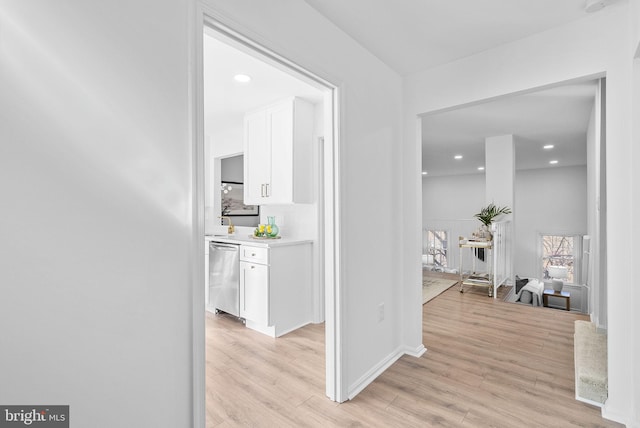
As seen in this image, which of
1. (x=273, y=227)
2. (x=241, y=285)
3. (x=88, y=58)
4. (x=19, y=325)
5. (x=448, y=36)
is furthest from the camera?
(x=273, y=227)

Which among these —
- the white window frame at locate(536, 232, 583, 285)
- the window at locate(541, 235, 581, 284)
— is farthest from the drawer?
the window at locate(541, 235, 581, 284)

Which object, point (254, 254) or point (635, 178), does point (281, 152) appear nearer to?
point (254, 254)

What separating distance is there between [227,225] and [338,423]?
138 inches

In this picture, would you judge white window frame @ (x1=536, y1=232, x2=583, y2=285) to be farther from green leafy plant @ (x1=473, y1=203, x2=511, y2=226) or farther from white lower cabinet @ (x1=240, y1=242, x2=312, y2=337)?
white lower cabinet @ (x1=240, y1=242, x2=312, y2=337)

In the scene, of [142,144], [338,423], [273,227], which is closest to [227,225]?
[273,227]

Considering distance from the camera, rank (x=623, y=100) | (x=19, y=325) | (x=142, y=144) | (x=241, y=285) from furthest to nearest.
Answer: (x=241, y=285), (x=623, y=100), (x=142, y=144), (x=19, y=325)

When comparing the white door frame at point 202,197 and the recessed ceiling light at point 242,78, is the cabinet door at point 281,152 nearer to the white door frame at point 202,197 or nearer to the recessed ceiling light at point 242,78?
the recessed ceiling light at point 242,78

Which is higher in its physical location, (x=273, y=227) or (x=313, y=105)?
(x=313, y=105)

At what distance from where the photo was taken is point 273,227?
3857 mm

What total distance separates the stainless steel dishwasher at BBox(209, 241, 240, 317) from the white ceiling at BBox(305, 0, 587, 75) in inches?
96.9

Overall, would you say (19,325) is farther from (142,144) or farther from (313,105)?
(313,105)

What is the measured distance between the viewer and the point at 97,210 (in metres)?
1.10

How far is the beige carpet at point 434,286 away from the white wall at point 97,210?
3.98 m

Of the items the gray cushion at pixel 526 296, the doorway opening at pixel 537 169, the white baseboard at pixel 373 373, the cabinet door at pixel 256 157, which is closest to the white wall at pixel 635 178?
the doorway opening at pixel 537 169
